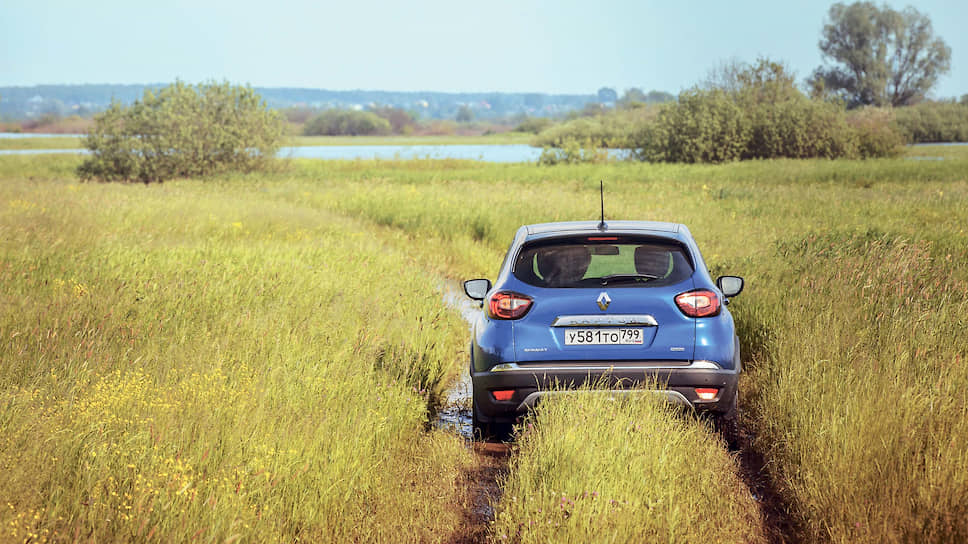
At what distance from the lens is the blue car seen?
6332 mm

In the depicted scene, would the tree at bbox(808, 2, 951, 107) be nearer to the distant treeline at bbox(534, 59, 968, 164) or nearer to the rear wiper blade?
the distant treeline at bbox(534, 59, 968, 164)

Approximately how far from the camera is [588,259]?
7176 millimetres

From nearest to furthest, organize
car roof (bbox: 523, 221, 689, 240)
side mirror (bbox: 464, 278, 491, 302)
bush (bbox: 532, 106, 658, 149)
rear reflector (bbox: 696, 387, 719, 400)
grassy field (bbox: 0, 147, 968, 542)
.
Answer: grassy field (bbox: 0, 147, 968, 542) < rear reflector (bbox: 696, 387, 719, 400) < car roof (bbox: 523, 221, 689, 240) < side mirror (bbox: 464, 278, 491, 302) < bush (bbox: 532, 106, 658, 149)

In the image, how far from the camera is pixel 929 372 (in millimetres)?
6457

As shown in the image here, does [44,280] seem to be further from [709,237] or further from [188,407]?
[709,237]

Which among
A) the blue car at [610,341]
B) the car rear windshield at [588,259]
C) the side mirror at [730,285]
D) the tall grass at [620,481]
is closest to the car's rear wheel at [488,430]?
the blue car at [610,341]

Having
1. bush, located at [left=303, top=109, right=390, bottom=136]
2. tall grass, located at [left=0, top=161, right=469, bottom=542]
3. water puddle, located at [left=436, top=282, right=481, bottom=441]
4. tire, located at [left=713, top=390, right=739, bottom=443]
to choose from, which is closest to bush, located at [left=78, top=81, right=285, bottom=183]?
tall grass, located at [left=0, top=161, right=469, bottom=542]

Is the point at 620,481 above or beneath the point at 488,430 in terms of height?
above

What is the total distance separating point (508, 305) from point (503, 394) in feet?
2.03

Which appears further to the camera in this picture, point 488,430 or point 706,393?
point 488,430

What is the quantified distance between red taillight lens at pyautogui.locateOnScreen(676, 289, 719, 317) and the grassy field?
2.38 ft

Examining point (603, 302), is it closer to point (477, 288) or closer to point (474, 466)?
point (474, 466)

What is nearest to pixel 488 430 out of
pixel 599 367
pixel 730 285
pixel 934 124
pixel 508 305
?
pixel 508 305

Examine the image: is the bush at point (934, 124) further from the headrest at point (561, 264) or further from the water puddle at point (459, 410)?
the headrest at point (561, 264)
